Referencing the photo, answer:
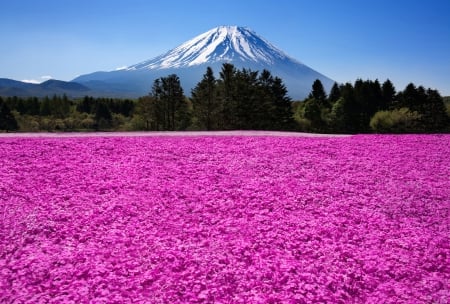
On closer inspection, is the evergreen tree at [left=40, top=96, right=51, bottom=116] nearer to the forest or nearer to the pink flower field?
the forest

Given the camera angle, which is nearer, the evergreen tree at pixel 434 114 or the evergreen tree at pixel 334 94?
the evergreen tree at pixel 434 114

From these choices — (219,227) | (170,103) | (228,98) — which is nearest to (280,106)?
(228,98)

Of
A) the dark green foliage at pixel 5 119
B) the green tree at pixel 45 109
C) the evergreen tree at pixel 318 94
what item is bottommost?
the dark green foliage at pixel 5 119

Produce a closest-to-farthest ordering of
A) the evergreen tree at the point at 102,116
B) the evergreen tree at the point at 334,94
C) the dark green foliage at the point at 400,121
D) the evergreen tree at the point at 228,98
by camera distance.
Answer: the evergreen tree at the point at 228,98 < the dark green foliage at the point at 400,121 < the evergreen tree at the point at 334,94 < the evergreen tree at the point at 102,116

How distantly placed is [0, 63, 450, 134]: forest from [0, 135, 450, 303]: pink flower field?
145 feet

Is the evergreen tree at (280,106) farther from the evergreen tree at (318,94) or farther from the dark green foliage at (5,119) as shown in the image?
the dark green foliage at (5,119)

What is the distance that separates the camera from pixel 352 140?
70.6 feet

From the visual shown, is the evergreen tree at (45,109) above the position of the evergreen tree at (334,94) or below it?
below

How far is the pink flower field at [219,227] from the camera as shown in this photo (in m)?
6.95

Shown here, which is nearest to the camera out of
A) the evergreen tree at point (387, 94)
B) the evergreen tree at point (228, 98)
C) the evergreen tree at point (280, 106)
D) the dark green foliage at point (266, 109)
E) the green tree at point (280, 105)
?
the evergreen tree at point (228, 98)

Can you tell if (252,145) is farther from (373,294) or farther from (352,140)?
(373,294)

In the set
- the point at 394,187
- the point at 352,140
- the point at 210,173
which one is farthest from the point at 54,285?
the point at 352,140

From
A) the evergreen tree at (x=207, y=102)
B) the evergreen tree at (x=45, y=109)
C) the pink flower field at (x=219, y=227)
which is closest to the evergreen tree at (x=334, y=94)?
the evergreen tree at (x=207, y=102)

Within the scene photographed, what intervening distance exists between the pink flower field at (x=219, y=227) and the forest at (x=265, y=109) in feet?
145
